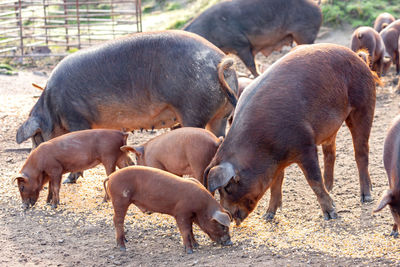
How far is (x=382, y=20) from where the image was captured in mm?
14781

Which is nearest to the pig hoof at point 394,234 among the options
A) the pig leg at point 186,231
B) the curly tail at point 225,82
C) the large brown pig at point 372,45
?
the pig leg at point 186,231

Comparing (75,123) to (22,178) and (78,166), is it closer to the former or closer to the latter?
(78,166)

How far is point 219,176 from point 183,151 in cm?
109

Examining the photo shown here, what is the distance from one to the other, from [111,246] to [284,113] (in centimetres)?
200

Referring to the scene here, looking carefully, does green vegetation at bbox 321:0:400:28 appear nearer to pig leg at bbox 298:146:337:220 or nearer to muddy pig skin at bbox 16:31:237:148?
muddy pig skin at bbox 16:31:237:148

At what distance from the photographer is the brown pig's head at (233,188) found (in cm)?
560

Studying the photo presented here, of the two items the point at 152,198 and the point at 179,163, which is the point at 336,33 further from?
the point at 152,198

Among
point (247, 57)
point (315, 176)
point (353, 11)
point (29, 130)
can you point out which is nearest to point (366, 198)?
point (315, 176)

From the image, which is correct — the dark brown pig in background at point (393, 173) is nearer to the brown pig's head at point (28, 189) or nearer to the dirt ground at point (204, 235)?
the dirt ground at point (204, 235)

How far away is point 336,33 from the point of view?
15500 mm

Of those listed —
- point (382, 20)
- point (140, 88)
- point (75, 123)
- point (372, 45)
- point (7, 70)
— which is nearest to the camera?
point (140, 88)

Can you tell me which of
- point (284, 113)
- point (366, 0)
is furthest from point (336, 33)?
point (284, 113)

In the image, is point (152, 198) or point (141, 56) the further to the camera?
point (141, 56)

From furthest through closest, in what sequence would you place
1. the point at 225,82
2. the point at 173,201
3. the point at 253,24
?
the point at 253,24 → the point at 225,82 → the point at 173,201
